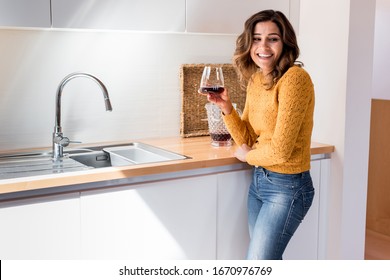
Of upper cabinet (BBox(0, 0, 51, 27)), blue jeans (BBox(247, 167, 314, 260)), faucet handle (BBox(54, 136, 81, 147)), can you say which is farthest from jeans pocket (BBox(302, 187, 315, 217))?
upper cabinet (BBox(0, 0, 51, 27))

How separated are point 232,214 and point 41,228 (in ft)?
2.74

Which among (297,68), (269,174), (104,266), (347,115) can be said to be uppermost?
(297,68)

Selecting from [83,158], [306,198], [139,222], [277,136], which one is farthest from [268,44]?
[83,158]

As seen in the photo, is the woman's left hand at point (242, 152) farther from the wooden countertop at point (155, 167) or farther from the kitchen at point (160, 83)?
the kitchen at point (160, 83)

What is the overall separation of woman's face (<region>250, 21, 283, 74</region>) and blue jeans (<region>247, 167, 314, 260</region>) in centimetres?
43

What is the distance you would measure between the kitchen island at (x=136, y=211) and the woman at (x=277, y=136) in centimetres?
19

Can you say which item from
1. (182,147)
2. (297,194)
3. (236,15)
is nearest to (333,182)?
(297,194)

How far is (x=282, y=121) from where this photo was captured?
193 cm

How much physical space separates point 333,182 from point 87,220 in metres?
1.27

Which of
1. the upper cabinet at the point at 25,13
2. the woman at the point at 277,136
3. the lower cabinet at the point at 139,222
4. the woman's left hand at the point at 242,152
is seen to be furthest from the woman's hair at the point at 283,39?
the upper cabinet at the point at 25,13

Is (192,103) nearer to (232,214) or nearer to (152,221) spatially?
(232,214)

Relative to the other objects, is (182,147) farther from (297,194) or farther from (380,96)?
(380,96)

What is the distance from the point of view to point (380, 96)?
163 inches

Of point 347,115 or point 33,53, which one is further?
point 347,115
